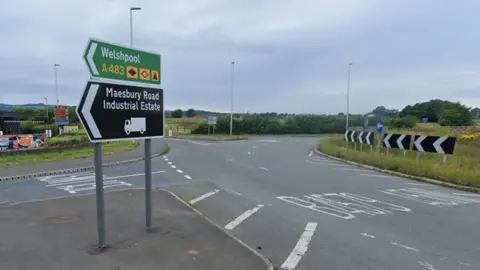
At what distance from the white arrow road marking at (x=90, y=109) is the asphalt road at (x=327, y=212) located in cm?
286

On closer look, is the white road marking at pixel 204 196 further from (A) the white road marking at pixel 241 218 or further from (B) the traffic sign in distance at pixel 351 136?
(B) the traffic sign in distance at pixel 351 136

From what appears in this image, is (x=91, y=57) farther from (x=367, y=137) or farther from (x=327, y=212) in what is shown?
(x=367, y=137)

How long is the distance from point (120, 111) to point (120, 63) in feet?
2.27

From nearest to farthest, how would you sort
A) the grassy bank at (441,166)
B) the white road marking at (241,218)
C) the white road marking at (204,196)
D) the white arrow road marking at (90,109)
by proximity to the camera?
the white arrow road marking at (90,109) → the white road marking at (241,218) → the white road marking at (204,196) → the grassy bank at (441,166)

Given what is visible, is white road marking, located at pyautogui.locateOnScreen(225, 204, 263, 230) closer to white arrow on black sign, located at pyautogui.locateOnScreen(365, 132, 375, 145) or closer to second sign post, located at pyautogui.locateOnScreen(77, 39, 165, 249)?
second sign post, located at pyautogui.locateOnScreen(77, 39, 165, 249)

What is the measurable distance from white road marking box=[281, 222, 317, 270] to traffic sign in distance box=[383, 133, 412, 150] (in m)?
11.3

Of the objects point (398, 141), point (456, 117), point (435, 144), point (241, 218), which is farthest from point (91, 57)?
point (456, 117)

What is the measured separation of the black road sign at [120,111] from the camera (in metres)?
4.36

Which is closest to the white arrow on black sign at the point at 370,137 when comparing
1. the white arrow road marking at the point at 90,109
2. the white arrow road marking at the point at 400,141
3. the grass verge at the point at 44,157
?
the white arrow road marking at the point at 400,141

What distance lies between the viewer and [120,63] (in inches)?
190

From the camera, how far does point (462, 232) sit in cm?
602

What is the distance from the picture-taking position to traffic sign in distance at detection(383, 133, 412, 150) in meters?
15.7

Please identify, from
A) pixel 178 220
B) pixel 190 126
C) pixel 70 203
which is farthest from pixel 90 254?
pixel 190 126

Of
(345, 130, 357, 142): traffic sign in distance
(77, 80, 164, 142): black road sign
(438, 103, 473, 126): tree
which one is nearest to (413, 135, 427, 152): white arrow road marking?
(345, 130, 357, 142): traffic sign in distance
